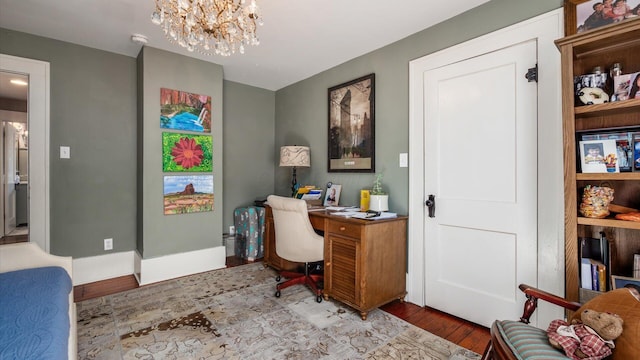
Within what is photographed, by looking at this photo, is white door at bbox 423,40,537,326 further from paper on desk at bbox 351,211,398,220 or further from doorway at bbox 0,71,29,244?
doorway at bbox 0,71,29,244

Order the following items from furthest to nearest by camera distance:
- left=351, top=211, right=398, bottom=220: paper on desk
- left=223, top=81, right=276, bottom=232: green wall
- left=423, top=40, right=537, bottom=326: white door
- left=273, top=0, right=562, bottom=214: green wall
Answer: left=223, top=81, right=276, bottom=232: green wall < left=351, top=211, right=398, bottom=220: paper on desk < left=273, top=0, right=562, bottom=214: green wall < left=423, top=40, right=537, bottom=326: white door

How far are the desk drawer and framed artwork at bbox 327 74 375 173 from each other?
765 mm

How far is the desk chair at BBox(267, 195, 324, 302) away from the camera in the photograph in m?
2.44

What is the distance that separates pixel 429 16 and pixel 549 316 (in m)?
2.24

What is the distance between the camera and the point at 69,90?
2.82 m

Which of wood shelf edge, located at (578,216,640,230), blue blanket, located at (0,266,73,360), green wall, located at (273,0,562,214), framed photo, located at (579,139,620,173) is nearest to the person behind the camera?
blue blanket, located at (0,266,73,360)

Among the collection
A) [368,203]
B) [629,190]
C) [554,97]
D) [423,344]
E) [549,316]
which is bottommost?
[423,344]

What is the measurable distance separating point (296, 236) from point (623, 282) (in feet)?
6.52

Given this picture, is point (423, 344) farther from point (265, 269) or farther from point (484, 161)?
point (265, 269)

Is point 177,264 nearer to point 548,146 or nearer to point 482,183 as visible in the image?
point 482,183

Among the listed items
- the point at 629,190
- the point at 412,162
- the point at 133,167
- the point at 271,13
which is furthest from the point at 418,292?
the point at 133,167

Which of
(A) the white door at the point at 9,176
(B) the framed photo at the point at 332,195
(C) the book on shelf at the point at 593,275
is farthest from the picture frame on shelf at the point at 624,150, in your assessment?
(A) the white door at the point at 9,176

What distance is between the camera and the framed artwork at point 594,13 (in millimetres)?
1491

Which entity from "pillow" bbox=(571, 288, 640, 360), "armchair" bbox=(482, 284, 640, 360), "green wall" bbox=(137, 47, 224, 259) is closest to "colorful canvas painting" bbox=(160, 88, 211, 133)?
"green wall" bbox=(137, 47, 224, 259)
